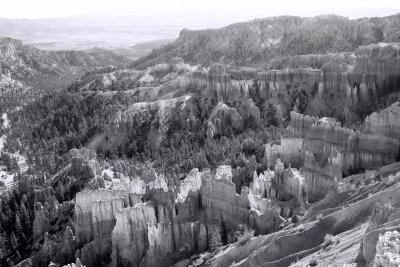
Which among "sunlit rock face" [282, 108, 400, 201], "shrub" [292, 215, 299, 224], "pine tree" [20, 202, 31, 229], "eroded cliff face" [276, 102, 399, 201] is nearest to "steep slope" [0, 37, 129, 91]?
"pine tree" [20, 202, 31, 229]

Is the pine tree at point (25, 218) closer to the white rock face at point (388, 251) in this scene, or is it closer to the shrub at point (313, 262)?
the shrub at point (313, 262)

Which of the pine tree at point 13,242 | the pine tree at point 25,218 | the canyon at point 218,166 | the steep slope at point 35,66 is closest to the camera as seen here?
the canyon at point 218,166

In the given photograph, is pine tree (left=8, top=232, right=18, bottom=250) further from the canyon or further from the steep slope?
the steep slope

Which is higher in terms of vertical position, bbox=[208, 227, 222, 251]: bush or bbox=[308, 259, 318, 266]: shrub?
bbox=[308, 259, 318, 266]: shrub

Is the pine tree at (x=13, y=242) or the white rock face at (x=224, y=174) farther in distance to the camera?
the pine tree at (x=13, y=242)

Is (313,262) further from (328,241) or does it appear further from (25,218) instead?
(25,218)

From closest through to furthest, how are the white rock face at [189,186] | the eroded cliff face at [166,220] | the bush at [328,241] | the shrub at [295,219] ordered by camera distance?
Result: the bush at [328,241] < the shrub at [295,219] < the eroded cliff face at [166,220] < the white rock face at [189,186]

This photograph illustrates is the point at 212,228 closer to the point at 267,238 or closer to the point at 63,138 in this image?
the point at 267,238

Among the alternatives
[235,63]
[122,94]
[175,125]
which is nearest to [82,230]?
[175,125]

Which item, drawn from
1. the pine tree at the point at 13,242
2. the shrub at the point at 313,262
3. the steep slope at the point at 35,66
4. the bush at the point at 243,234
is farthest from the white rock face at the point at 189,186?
the steep slope at the point at 35,66
